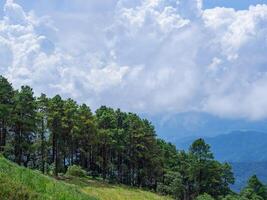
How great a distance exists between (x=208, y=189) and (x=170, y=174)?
27.0 ft

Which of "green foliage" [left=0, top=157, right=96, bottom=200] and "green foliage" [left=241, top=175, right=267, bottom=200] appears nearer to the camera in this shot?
"green foliage" [left=0, top=157, right=96, bottom=200]

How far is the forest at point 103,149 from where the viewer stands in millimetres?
74312

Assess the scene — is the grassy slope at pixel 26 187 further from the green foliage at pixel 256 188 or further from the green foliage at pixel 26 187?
the green foliage at pixel 256 188

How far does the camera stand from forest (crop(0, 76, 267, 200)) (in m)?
74.3

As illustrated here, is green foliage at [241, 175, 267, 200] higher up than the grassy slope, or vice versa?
green foliage at [241, 175, 267, 200]

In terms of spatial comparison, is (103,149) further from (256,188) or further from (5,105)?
(256,188)

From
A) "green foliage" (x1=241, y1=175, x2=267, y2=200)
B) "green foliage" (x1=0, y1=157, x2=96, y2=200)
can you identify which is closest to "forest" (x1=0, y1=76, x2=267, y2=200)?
"green foliage" (x1=241, y1=175, x2=267, y2=200)

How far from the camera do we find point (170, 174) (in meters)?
99.9

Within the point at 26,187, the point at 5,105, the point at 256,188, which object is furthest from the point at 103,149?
the point at 26,187

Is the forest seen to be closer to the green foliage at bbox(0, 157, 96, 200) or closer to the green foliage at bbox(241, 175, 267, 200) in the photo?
the green foliage at bbox(241, 175, 267, 200)

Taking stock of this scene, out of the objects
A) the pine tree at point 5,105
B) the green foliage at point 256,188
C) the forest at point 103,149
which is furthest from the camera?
the green foliage at point 256,188

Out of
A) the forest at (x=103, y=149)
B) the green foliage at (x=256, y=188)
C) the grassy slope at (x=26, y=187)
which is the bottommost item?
the grassy slope at (x=26, y=187)

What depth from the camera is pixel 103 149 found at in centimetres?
9281

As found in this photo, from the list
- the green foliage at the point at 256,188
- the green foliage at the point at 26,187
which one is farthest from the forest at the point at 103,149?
the green foliage at the point at 26,187
